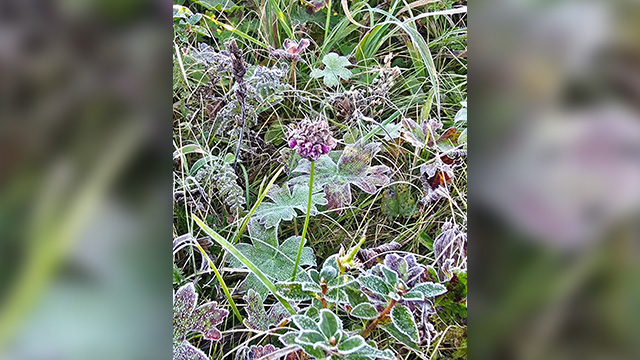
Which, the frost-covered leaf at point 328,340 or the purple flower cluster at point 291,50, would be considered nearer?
the frost-covered leaf at point 328,340

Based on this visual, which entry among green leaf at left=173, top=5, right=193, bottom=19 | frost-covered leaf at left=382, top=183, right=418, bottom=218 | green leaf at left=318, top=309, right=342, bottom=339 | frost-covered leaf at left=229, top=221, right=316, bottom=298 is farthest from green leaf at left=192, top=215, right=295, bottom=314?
green leaf at left=173, top=5, right=193, bottom=19

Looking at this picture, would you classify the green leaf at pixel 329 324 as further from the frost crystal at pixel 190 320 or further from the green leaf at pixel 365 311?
the frost crystal at pixel 190 320

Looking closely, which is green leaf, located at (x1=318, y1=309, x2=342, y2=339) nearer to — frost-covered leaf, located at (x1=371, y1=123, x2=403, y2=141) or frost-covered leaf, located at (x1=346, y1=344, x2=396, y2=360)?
frost-covered leaf, located at (x1=346, y1=344, x2=396, y2=360)

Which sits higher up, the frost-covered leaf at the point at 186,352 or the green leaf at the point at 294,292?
the green leaf at the point at 294,292

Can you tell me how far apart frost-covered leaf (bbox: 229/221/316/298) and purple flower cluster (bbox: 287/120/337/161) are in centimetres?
14

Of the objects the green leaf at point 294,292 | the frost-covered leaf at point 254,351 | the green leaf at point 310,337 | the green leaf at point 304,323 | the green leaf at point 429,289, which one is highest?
the green leaf at point 429,289

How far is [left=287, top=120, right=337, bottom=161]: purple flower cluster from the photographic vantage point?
77cm

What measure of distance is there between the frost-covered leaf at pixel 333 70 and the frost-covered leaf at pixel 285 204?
0.19 meters

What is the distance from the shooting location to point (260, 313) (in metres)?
0.77

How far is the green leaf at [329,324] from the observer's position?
27.1 inches

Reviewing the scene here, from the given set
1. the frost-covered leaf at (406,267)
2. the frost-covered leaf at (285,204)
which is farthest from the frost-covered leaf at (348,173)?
the frost-covered leaf at (406,267)

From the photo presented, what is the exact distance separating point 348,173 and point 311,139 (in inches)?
3.4

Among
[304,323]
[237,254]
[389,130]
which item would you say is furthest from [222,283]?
[389,130]
